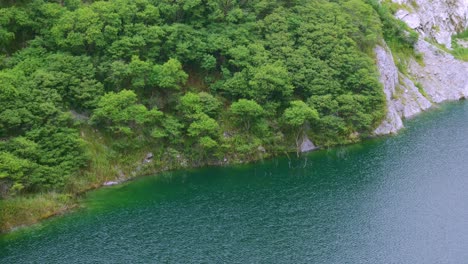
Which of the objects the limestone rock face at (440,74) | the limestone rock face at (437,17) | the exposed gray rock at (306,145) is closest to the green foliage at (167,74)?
the exposed gray rock at (306,145)

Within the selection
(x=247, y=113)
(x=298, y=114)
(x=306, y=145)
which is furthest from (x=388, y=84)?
(x=247, y=113)

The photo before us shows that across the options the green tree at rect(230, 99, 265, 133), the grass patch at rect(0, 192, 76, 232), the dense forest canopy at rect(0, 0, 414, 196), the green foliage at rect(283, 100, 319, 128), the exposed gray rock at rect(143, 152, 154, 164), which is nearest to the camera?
the grass patch at rect(0, 192, 76, 232)

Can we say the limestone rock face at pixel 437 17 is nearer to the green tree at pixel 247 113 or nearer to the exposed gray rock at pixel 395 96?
the exposed gray rock at pixel 395 96

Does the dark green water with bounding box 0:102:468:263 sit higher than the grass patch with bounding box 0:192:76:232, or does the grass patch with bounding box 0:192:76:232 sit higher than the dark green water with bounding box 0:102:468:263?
the grass patch with bounding box 0:192:76:232

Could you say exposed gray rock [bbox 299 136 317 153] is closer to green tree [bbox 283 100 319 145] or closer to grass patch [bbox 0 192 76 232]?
green tree [bbox 283 100 319 145]

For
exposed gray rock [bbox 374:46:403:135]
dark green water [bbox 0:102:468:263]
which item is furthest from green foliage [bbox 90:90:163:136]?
exposed gray rock [bbox 374:46:403:135]
